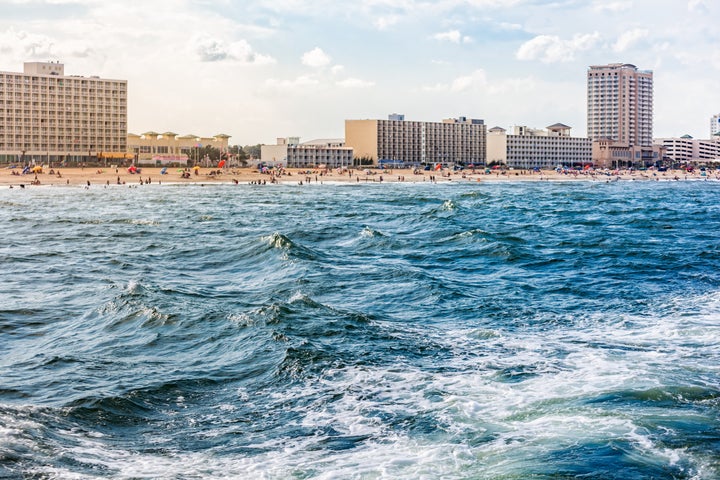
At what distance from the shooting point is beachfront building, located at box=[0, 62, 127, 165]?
7308 inches

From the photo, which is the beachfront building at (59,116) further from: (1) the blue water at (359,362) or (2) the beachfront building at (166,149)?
(1) the blue water at (359,362)

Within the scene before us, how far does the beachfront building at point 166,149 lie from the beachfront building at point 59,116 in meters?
3.80

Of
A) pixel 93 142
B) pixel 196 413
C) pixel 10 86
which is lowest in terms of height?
pixel 196 413

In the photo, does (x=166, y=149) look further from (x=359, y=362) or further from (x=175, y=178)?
(x=359, y=362)

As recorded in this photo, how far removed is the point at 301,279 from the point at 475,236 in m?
17.2

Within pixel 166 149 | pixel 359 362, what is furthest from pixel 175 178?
pixel 359 362

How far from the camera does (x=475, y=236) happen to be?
45000 mm

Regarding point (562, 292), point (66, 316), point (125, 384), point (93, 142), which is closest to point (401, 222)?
point (562, 292)

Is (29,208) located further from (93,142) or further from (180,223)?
(93,142)

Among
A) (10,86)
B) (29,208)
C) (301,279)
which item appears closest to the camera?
(301,279)

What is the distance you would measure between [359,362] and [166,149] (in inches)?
7060

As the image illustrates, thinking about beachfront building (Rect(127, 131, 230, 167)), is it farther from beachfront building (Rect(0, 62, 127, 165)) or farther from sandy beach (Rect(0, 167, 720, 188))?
sandy beach (Rect(0, 167, 720, 188))

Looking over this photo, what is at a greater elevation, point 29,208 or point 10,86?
point 10,86

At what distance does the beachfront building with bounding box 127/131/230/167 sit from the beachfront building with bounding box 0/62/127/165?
3.80m
